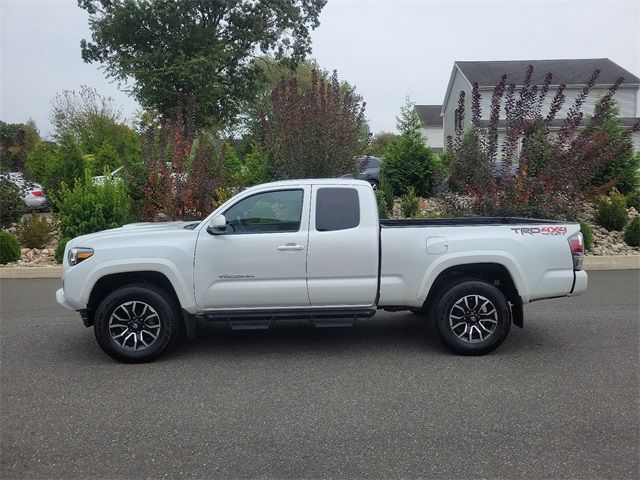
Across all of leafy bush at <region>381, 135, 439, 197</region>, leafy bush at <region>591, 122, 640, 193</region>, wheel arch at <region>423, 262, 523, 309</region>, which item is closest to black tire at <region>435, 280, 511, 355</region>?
wheel arch at <region>423, 262, 523, 309</region>

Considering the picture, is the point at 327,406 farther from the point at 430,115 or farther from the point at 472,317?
the point at 430,115

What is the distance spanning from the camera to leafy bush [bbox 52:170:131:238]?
40.1ft

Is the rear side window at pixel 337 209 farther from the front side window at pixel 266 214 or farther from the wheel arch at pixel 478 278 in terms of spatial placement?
the wheel arch at pixel 478 278

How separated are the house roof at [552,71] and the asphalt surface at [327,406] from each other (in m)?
30.7

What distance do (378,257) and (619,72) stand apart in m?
35.5

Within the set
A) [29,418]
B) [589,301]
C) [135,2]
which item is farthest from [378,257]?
[135,2]

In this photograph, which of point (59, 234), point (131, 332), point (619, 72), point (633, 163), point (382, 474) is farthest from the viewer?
point (619, 72)

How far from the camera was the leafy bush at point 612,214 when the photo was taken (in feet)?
44.0

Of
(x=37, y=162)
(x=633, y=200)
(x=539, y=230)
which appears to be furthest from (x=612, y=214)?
(x=37, y=162)

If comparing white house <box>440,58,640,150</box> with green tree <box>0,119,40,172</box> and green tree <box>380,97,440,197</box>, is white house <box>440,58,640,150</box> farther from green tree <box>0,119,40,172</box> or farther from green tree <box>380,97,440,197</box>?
green tree <box>0,119,40,172</box>

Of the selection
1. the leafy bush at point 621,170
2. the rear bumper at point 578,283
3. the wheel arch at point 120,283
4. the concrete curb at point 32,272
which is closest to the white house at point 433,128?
the leafy bush at point 621,170

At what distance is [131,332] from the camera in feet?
19.9

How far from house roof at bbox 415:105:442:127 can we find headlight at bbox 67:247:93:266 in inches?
2046

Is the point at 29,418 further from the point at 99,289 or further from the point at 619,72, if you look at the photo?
the point at 619,72
